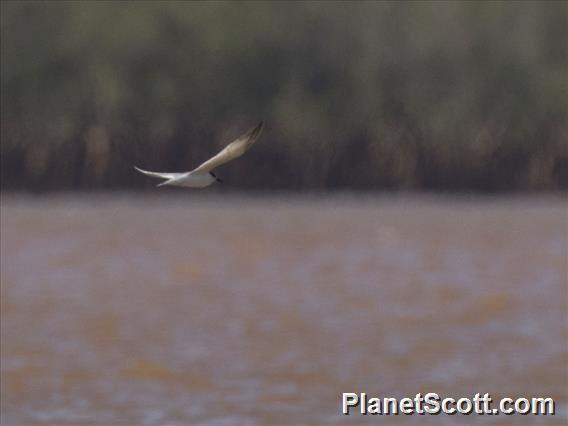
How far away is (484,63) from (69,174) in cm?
1538

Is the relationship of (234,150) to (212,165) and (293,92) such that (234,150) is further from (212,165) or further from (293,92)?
(293,92)


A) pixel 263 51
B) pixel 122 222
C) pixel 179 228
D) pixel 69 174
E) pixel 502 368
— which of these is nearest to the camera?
pixel 502 368

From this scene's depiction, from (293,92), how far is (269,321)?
4449 cm

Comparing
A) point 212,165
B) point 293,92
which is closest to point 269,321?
point 212,165

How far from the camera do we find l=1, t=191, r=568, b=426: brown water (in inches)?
663

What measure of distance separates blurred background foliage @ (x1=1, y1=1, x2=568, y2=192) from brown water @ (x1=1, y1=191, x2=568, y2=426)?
20028 mm

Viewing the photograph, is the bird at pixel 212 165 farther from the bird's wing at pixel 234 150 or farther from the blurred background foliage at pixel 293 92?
the blurred background foliage at pixel 293 92

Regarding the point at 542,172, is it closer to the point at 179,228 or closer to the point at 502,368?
the point at 179,228

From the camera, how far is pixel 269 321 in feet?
75.1

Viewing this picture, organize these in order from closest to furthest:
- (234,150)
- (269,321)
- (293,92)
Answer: (234,150) < (269,321) < (293,92)

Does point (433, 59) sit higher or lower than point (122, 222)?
higher

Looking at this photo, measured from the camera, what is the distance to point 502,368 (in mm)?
18578

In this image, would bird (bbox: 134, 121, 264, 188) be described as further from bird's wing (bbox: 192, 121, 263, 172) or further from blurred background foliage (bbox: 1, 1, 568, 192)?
blurred background foliage (bbox: 1, 1, 568, 192)

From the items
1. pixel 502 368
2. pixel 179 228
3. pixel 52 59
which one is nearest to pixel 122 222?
pixel 179 228
